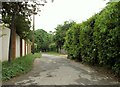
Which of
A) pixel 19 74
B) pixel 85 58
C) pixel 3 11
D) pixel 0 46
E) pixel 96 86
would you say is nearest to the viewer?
pixel 96 86

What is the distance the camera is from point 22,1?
539 inches

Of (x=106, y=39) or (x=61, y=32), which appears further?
(x=61, y=32)

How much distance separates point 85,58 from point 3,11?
264 inches

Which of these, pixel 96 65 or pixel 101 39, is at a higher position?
pixel 101 39

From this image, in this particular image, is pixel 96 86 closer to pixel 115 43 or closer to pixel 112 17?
pixel 115 43

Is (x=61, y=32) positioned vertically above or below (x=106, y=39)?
above

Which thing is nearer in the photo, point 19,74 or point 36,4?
point 19,74

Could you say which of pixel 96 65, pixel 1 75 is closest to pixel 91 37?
pixel 96 65

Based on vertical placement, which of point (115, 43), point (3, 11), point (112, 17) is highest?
point (3, 11)

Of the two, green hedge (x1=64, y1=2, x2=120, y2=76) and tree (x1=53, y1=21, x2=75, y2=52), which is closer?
green hedge (x1=64, y1=2, x2=120, y2=76)

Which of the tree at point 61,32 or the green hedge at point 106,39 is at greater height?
the tree at point 61,32

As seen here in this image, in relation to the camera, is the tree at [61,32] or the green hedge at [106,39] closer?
the green hedge at [106,39]

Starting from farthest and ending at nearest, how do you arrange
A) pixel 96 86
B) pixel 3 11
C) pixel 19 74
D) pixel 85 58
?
pixel 85 58, pixel 3 11, pixel 19 74, pixel 96 86

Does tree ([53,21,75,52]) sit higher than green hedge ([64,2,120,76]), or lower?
higher
